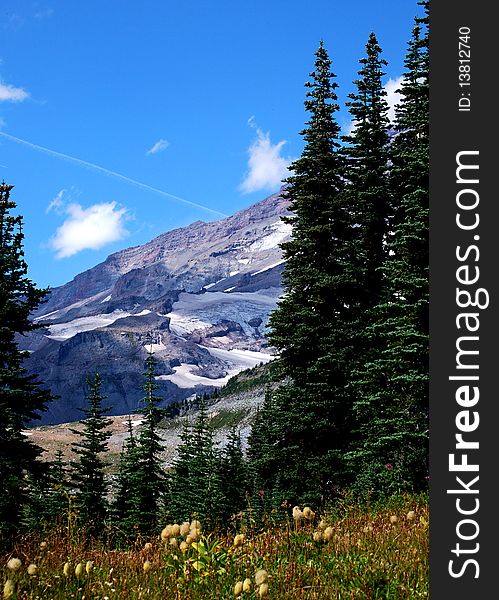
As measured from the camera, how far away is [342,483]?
1838cm

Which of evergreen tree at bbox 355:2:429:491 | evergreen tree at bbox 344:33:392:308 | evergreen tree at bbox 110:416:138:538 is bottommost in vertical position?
evergreen tree at bbox 110:416:138:538

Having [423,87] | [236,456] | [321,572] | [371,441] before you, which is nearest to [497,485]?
[321,572]

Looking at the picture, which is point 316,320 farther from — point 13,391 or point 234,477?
point 234,477

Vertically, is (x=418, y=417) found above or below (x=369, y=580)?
above

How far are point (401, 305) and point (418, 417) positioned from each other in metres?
2.83

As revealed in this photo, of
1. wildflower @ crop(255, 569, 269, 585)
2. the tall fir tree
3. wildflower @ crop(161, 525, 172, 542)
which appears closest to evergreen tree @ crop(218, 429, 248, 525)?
the tall fir tree

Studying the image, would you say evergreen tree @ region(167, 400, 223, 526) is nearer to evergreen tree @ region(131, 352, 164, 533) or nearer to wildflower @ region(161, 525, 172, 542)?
evergreen tree @ region(131, 352, 164, 533)

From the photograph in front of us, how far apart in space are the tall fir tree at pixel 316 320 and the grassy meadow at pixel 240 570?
13542mm

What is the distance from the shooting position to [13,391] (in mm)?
19172

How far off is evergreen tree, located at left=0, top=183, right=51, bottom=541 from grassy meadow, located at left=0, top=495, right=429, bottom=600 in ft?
49.2

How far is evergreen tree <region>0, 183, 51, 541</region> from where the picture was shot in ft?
61.7

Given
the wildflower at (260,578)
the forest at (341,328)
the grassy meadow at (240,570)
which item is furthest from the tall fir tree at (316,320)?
the wildflower at (260,578)

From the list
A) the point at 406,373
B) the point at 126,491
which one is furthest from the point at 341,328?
the point at 126,491

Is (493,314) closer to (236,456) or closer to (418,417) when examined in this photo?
(418,417)
